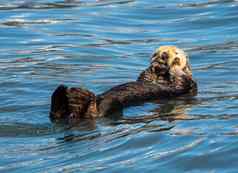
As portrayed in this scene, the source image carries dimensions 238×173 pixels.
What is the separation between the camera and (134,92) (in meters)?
8.60

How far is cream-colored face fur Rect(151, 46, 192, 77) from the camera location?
9547 millimetres

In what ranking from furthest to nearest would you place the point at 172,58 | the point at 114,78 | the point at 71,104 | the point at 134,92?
the point at 114,78 < the point at 172,58 < the point at 134,92 < the point at 71,104

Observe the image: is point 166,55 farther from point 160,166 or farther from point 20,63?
point 160,166

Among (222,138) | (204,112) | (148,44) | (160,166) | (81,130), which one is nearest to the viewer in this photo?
(160,166)

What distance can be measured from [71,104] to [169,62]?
2.27 meters

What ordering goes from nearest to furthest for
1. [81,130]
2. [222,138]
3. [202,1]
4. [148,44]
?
1. [222,138]
2. [81,130]
3. [148,44]
4. [202,1]

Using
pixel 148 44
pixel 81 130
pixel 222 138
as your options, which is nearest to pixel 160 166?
pixel 222 138

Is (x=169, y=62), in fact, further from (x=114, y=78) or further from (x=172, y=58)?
(x=114, y=78)

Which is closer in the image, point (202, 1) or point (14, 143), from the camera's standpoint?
point (14, 143)

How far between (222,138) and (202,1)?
10511mm

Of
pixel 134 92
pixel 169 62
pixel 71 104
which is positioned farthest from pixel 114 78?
pixel 71 104

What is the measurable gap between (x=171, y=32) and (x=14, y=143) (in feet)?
23.2

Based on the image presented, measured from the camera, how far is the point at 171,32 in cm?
1398

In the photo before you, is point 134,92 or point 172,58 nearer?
point 134,92
